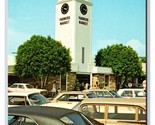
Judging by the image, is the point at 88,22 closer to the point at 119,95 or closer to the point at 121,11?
the point at 121,11

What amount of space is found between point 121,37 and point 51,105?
680 mm

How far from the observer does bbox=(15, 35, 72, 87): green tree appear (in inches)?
71.0

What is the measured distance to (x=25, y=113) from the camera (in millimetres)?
1559

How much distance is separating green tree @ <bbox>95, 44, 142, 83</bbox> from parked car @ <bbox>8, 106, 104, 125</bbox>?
0.46 meters

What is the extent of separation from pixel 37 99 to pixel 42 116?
0.35 meters

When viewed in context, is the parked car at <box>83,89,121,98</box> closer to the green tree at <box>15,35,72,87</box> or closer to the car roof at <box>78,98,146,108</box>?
the car roof at <box>78,98,146,108</box>

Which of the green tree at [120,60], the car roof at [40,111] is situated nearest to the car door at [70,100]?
the car roof at [40,111]

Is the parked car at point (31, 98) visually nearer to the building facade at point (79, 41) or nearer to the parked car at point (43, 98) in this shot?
the parked car at point (43, 98)

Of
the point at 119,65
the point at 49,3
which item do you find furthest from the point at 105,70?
the point at 49,3

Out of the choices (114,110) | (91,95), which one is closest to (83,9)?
(91,95)

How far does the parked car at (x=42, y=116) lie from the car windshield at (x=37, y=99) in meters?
0.15

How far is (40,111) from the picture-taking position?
1626mm

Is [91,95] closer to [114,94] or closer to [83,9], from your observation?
[114,94]

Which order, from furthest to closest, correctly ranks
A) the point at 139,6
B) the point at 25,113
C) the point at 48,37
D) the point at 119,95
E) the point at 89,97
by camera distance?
the point at 89,97
the point at 119,95
the point at 48,37
the point at 139,6
the point at 25,113
